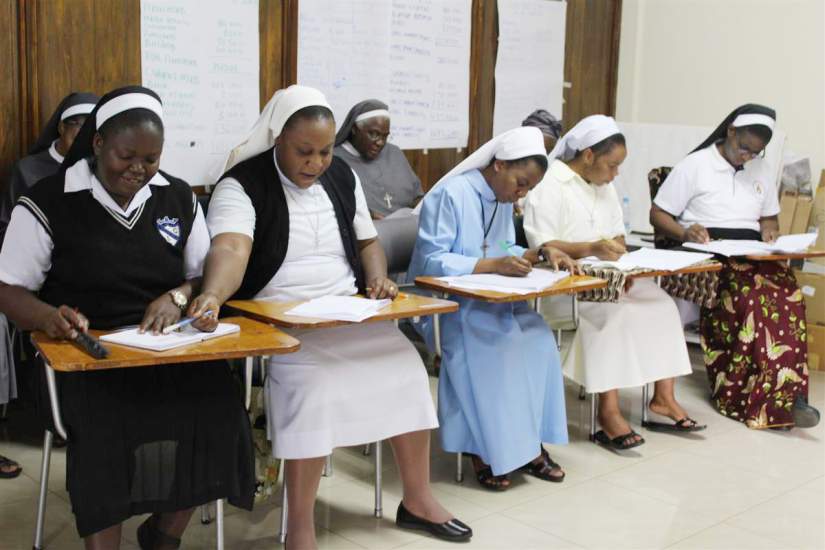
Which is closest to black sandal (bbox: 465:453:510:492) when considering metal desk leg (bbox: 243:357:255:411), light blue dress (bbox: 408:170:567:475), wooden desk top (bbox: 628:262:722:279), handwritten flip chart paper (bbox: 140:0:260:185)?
light blue dress (bbox: 408:170:567:475)

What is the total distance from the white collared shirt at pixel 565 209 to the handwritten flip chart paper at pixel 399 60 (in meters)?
1.59

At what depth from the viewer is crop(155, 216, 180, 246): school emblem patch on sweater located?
9.95 feet

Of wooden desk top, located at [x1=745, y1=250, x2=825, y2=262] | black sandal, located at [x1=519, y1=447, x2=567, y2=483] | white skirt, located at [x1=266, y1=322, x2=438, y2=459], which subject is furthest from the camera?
wooden desk top, located at [x1=745, y1=250, x2=825, y2=262]

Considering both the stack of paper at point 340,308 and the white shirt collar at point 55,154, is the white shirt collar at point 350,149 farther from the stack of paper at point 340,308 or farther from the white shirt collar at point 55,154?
the stack of paper at point 340,308

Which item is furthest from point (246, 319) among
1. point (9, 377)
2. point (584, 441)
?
point (584, 441)

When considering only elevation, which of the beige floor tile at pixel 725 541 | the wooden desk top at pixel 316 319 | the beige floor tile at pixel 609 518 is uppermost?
the wooden desk top at pixel 316 319

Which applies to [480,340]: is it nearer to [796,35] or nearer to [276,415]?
[276,415]

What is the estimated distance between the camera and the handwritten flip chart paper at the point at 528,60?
6.60 meters

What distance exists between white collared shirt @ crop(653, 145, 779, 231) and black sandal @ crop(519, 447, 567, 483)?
171 cm

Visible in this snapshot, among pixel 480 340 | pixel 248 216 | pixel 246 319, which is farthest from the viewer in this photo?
pixel 480 340

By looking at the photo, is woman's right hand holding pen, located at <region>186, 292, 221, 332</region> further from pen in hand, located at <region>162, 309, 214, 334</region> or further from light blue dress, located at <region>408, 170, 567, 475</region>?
light blue dress, located at <region>408, 170, 567, 475</region>

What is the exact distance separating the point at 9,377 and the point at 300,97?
173cm

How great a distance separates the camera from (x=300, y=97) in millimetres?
3283

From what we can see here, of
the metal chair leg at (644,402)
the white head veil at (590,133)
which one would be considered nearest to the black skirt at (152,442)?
the white head veil at (590,133)
